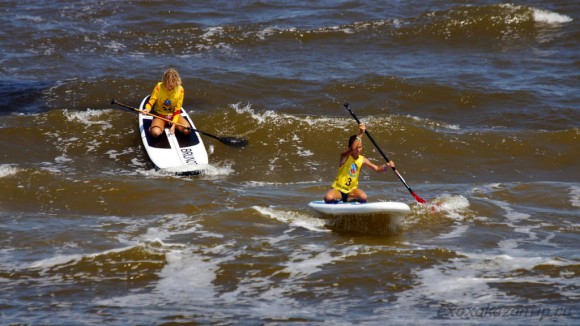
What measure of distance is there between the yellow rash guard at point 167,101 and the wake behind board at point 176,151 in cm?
27

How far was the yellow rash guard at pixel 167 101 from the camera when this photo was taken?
14.1 m

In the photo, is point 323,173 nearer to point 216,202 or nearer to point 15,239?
point 216,202

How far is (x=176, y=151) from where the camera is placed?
45.1 ft

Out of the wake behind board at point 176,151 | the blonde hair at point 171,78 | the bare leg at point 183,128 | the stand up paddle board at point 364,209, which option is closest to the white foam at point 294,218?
the stand up paddle board at point 364,209

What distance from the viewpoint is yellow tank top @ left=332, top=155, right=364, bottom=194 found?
10.6 metres

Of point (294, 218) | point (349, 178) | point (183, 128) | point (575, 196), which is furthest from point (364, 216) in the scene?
point (183, 128)

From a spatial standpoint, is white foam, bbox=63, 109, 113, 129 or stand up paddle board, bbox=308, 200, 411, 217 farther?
white foam, bbox=63, 109, 113, 129

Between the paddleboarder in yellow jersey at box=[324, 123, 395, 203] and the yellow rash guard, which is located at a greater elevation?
the yellow rash guard

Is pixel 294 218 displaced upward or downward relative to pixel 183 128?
downward

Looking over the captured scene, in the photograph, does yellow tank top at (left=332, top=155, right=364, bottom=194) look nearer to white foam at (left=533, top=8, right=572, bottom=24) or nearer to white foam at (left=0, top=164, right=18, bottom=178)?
Answer: white foam at (left=0, top=164, right=18, bottom=178)

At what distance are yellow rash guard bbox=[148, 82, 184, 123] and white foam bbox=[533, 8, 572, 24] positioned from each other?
12454 millimetres

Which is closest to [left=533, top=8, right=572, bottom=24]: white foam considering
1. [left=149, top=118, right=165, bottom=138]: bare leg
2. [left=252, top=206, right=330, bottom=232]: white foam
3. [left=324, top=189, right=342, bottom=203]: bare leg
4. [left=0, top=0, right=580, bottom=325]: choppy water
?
[left=0, top=0, right=580, bottom=325]: choppy water

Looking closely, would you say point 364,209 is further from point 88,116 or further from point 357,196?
point 88,116

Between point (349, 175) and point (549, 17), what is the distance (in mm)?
14433
